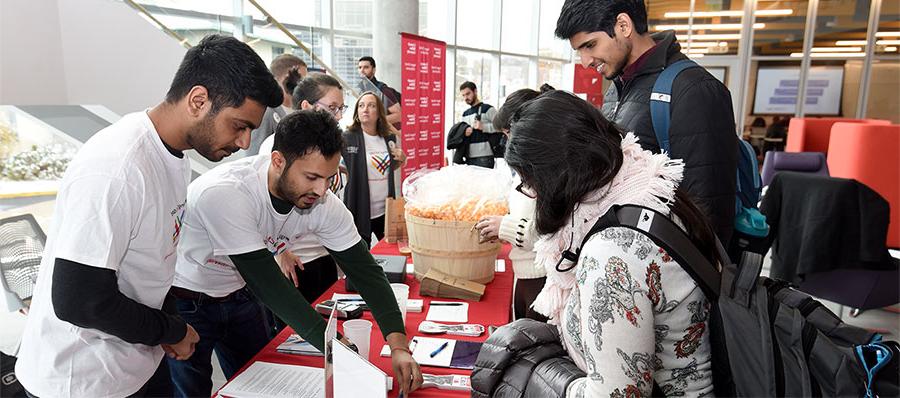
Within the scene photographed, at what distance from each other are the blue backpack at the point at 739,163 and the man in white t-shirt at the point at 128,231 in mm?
1207

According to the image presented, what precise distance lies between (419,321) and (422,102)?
4051mm

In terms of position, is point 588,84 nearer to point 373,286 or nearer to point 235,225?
point 373,286

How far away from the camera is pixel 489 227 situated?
1.82 meters

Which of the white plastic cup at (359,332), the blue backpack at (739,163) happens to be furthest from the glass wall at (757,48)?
the white plastic cup at (359,332)

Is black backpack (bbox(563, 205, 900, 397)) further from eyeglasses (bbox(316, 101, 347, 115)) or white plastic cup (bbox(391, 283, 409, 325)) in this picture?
eyeglasses (bbox(316, 101, 347, 115))

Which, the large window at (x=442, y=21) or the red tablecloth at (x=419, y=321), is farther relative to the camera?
the large window at (x=442, y=21)

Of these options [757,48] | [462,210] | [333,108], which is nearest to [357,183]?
[333,108]

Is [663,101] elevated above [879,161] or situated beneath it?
elevated above

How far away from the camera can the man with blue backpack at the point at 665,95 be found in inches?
65.8

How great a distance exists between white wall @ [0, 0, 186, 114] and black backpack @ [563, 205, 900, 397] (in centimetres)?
263

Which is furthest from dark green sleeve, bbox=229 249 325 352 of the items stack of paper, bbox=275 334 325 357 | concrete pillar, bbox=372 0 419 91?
concrete pillar, bbox=372 0 419 91

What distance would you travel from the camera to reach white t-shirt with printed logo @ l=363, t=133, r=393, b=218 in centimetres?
348

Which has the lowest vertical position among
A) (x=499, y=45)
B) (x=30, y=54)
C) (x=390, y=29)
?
(x=30, y=54)

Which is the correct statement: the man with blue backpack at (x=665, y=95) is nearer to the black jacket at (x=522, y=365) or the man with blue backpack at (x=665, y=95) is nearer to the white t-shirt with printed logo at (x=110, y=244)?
the black jacket at (x=522, y=365)
